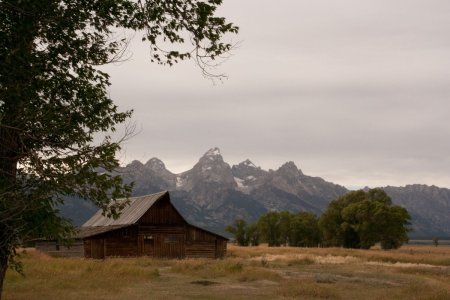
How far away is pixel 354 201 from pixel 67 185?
79191 mm

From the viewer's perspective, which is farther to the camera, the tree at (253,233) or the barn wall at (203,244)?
the tree at (253,233)

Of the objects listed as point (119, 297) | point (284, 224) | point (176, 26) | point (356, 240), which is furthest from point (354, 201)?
point (176, 26)

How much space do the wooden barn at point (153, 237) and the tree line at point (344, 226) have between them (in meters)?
29.3

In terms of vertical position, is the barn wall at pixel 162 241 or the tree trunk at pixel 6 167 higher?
the tree trunk at pixel 6 167

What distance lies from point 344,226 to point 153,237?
3664 cm

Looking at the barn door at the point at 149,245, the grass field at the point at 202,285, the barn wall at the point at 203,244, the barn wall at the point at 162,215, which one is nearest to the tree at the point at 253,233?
the barn wall at the point at 203,244

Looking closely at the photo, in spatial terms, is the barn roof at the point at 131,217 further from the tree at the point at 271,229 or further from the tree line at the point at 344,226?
the tree at the point at 271,229

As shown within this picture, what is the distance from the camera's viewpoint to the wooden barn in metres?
49.9

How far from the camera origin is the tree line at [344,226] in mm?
75312

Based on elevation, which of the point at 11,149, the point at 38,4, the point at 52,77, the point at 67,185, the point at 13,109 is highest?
the point at 38,4

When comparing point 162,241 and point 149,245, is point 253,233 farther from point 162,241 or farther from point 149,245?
point 149,245

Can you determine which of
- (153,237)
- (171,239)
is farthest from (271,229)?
(153,237)

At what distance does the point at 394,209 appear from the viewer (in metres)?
75.6

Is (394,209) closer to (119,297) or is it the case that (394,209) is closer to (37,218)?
(119,297)
